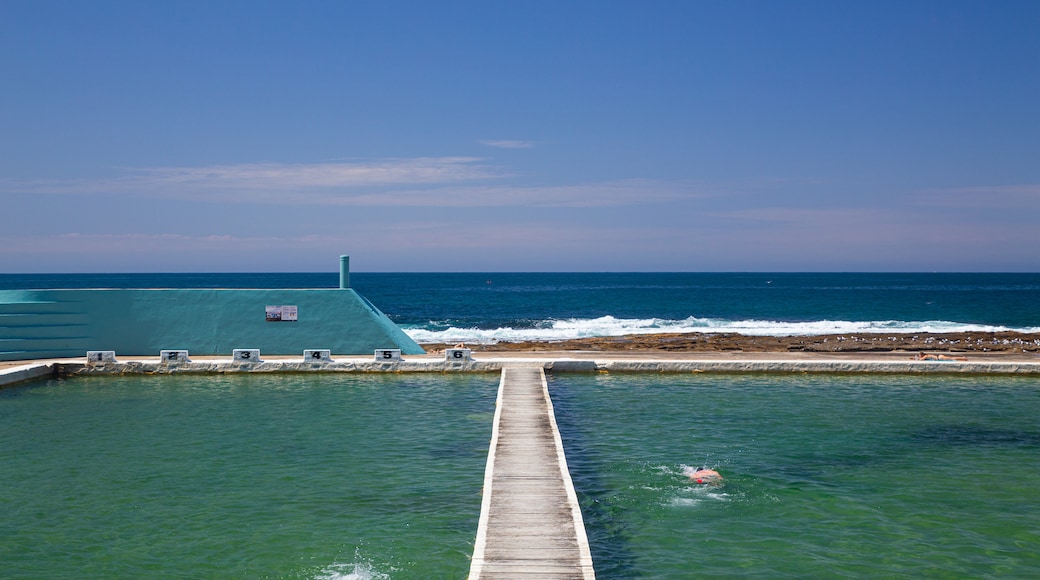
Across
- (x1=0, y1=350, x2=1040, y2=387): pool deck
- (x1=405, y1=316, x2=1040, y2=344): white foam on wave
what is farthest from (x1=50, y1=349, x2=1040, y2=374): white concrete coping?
(x1=405, y1=316, x2=1040, y2=344): white foam on wave

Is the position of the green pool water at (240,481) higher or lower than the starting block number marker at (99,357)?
lower

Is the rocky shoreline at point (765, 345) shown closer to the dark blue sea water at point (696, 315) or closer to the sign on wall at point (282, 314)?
the sign on wall at point (282, 314)

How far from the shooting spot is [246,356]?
2377cm

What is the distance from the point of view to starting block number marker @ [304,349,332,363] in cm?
2377

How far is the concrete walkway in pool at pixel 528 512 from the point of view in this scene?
8.49m

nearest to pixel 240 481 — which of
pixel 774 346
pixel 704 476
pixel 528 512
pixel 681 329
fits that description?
pixel 528 512

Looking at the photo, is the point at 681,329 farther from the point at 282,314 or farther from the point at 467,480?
the point at 467,480

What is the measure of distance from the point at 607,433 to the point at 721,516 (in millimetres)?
5161

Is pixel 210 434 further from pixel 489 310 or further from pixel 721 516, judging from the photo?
pixel 489 310

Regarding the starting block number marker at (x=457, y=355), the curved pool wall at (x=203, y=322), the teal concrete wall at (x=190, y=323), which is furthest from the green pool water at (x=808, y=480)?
the curved pool wall at (x=203, y=322)

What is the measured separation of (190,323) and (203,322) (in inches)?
16.4

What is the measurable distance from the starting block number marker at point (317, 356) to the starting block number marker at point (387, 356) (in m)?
1.49

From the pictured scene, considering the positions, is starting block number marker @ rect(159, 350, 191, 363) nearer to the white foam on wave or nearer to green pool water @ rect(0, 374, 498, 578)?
green pool water @ rect(0, 374, 498, 578)

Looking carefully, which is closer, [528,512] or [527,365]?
[528,512]
